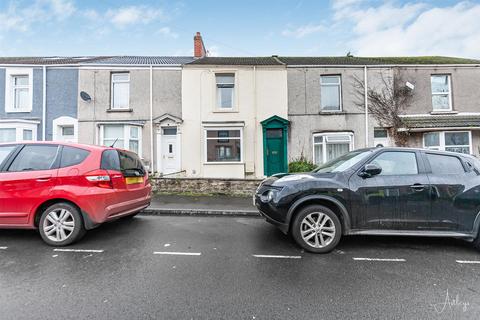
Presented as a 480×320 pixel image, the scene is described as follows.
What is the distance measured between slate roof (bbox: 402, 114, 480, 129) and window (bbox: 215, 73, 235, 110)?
829 cm

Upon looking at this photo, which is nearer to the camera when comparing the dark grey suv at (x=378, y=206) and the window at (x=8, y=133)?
the dark grey suv at (x=378, y=206)

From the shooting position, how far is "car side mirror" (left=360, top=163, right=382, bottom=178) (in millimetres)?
3910

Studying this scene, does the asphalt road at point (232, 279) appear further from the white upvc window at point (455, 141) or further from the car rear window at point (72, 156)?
the white upvc window at point (455, 141)

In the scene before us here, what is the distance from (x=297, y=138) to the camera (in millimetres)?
12102

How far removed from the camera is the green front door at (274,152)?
1212 cm

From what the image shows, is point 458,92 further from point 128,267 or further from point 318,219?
point 128,267

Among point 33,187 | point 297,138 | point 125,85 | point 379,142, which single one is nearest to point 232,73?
point 297,138

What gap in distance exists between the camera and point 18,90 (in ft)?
40.1

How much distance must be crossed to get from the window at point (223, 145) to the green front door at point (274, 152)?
4.64 feet

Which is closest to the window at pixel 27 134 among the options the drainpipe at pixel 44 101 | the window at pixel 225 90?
the drainpipe at pixel 44 101

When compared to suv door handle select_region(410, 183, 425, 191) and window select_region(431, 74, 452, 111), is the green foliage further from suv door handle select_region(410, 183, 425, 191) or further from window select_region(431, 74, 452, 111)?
suv door handle select_region(410, 183, 425, 191)

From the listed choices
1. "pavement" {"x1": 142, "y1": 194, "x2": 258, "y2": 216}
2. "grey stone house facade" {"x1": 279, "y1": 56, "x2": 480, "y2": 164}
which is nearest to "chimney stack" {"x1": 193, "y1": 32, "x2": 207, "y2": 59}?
"grey stone house facade" {"x1": 279, "y1": 56, "x2": 480, "y2": 164}

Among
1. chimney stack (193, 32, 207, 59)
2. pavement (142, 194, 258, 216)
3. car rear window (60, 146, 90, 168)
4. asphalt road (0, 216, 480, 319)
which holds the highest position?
chimney stack (193, 32, 207, 59)

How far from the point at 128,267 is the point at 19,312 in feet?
3.80
